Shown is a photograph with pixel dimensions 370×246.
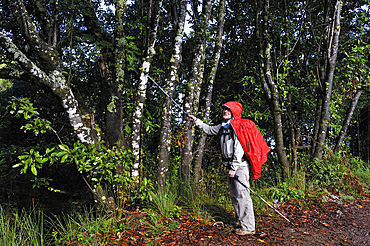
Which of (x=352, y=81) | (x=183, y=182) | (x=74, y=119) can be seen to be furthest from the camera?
(x=352, y=81)

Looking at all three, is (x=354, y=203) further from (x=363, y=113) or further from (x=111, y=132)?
(x=363, y=113)

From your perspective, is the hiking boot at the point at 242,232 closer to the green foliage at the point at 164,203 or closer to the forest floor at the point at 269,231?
the forest floor at the point at 269,231

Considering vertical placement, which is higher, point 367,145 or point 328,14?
point 328,14

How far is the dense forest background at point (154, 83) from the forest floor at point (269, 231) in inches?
30.1

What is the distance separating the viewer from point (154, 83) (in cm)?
581

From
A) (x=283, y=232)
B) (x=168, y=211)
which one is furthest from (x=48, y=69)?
(x=283, y=232)

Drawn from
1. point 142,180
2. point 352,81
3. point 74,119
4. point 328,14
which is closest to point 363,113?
point 352,81

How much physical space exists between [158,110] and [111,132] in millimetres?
1367

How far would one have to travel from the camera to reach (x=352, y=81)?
21.7 feet

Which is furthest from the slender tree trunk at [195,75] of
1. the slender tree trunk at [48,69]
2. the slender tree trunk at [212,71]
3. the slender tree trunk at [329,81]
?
the slender tree trunk at [329,81]

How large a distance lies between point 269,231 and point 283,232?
22 centimetres

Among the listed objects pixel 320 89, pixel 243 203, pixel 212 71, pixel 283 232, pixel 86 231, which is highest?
pixel 212 71

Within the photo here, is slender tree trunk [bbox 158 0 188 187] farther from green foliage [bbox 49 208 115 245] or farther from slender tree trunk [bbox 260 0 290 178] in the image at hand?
slender tree trunk [bbox 260 0 290 178]

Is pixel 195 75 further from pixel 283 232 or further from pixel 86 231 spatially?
pixel 86 231
